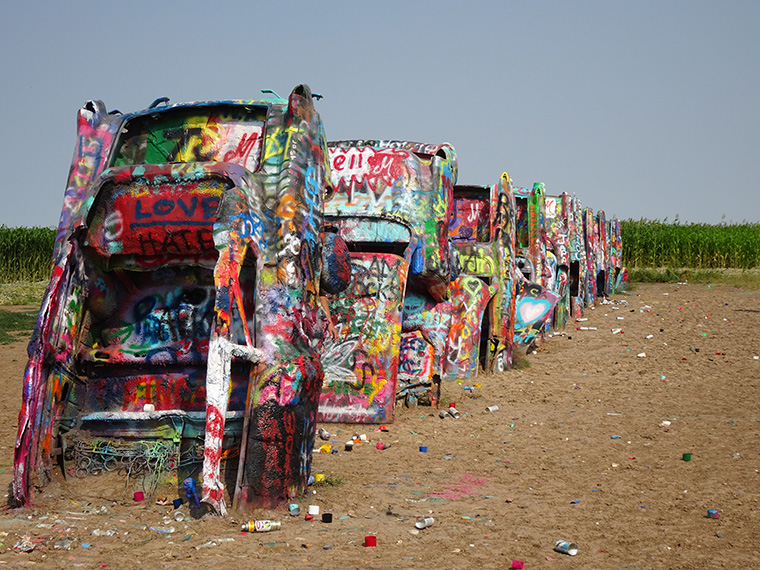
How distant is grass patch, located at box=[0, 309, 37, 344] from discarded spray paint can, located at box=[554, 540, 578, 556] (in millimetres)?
11695

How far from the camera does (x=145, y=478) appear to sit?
16.4 ft

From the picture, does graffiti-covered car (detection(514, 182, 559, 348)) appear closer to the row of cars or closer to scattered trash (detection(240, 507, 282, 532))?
the row of cars

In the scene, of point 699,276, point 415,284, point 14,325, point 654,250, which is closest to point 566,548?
point 415,284

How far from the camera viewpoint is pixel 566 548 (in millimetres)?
4277

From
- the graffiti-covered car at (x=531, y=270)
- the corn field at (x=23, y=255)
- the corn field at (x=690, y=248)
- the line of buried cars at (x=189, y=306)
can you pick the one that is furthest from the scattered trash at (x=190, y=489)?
the corn field at (x=690, y=248)

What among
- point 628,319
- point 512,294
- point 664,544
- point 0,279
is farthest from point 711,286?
point 0,279

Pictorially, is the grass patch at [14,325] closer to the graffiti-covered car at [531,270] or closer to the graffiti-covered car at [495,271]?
the graffiti-covered car at [495,271]

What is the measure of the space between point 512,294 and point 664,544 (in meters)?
6.69

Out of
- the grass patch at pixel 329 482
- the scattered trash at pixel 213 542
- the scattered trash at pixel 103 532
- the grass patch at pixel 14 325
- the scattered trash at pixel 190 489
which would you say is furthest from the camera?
the grass patch at pixel 14 325

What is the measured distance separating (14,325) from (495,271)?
9.99 m

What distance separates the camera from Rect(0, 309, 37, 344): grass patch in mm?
13751

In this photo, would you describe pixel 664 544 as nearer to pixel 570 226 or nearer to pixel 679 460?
pixel 679 460

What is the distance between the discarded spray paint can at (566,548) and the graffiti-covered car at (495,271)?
589 cm

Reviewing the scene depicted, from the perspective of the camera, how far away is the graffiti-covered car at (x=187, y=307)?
4684 mm
